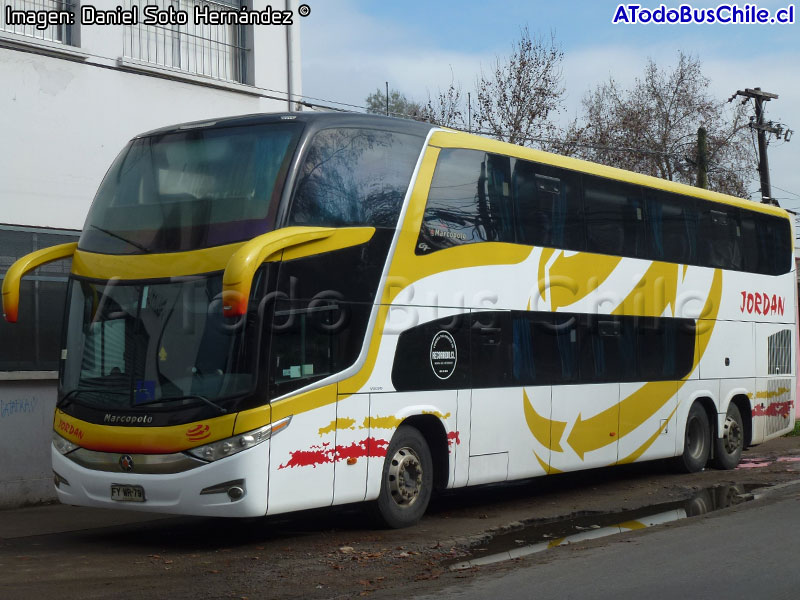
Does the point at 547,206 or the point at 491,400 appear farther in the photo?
the point at 547,206

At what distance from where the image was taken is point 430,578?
865 cm

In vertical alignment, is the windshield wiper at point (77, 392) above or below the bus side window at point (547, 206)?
below

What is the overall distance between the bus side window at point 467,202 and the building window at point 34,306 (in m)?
5.23

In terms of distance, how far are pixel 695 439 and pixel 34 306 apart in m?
9.34

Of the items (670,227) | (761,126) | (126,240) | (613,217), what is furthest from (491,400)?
(761,126)

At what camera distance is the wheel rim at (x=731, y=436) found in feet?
55.6

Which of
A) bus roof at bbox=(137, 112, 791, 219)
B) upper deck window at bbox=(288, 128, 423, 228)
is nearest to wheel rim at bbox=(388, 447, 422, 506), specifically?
upper deck window at bbox=(288, 128, 423, 228)

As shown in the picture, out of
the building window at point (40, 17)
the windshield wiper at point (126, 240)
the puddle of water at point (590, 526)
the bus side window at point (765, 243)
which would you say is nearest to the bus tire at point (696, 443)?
the puddle of water at point (590, 526)

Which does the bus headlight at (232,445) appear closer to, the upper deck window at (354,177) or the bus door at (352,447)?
the bus door at (352,447)

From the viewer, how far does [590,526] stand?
11.6 meters

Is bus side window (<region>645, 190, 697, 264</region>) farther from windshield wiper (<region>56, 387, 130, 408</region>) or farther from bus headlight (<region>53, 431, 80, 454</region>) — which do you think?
bus headlight (<region>53, 431, 80, 454</region>)

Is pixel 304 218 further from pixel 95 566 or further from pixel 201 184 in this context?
pixel 95 566

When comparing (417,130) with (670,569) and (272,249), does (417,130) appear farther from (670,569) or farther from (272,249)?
(670,569)

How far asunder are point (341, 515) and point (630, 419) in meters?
4.37
